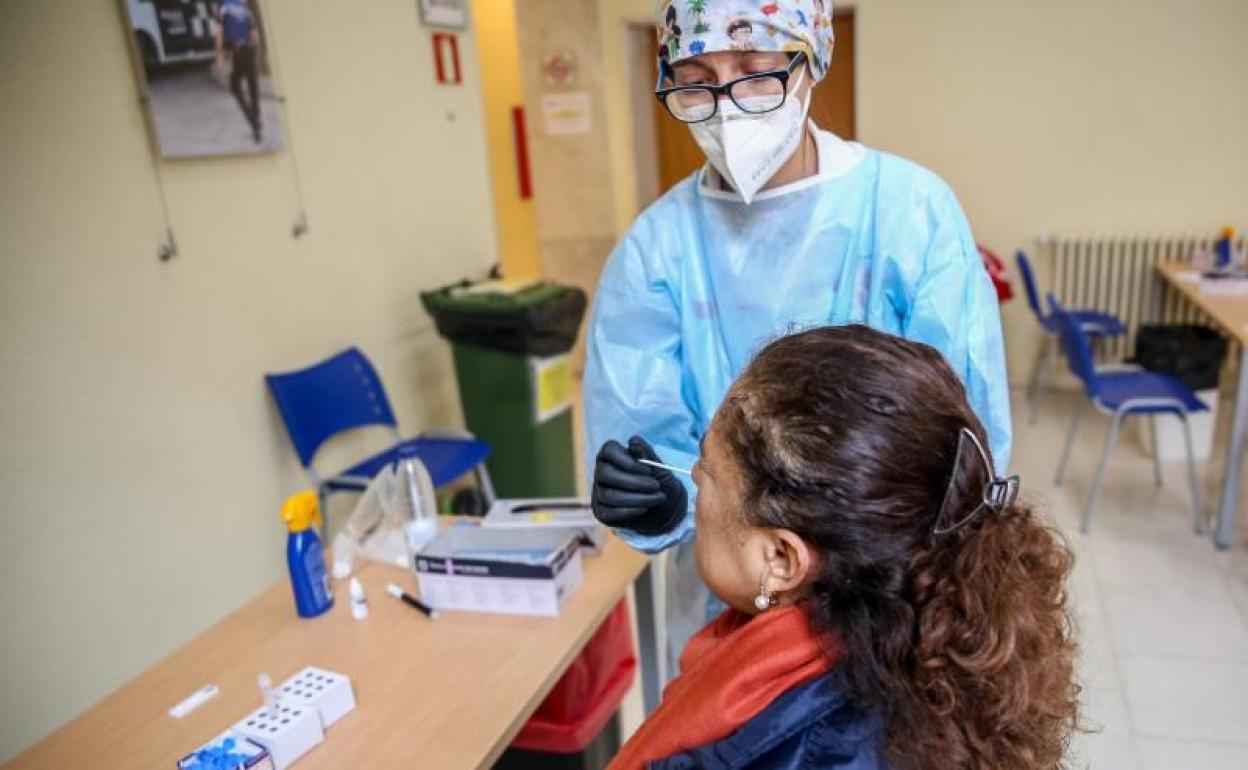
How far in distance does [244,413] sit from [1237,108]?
4.34 meters

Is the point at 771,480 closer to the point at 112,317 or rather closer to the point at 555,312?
the point at 112,317

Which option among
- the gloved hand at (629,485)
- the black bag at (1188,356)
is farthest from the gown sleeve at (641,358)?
the black bag at (1188,356)

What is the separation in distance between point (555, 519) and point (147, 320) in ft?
4.06

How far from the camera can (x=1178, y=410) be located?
2.92 m

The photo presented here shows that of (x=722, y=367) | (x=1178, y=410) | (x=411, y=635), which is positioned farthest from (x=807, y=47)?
(x=1178, y=410)

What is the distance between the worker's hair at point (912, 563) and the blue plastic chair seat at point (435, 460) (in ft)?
6.26

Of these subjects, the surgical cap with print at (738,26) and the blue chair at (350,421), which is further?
the blue chair at (350,421)

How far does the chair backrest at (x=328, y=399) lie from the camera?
8.27 ft

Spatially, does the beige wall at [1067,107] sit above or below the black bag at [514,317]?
above

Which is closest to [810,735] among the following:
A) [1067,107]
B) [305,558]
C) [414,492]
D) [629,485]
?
[629,485]

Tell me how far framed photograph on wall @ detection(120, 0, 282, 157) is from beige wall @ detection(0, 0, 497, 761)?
4 cm

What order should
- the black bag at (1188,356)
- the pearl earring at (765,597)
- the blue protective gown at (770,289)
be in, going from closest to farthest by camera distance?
1. the pearl earring at (765,597)
2. the blue protective gown at (770,289)
3. the black bag at (1188,356)

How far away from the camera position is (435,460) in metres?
2.75

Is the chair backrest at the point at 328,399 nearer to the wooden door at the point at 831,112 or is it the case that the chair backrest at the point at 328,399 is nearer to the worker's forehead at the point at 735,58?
the wooden door at the point at 831,112
